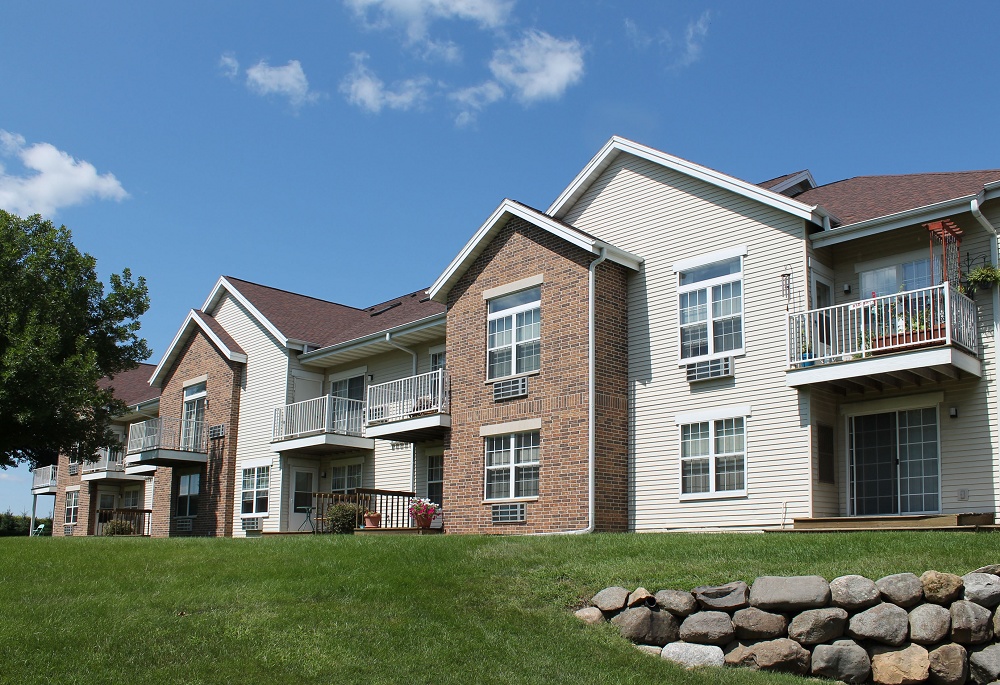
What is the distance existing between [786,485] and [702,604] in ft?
20.1

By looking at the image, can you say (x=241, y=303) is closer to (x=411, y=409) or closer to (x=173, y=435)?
(x=173, y=435)

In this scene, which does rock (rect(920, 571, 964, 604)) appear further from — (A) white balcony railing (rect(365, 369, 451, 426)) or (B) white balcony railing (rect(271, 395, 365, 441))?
(B) white balcony railing (rect(271, 395, 365, 441))

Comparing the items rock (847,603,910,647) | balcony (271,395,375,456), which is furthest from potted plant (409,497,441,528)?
rock (847,603,910,647)

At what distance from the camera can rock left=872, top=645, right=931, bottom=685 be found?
10805 millimetres

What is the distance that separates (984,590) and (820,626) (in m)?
1.78

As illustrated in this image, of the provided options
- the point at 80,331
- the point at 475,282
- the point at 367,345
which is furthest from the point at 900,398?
the point at 80,331

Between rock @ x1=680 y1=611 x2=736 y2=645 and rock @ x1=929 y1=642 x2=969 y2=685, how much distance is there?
7.27 feet

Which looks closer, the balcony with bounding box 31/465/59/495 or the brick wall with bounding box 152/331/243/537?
the brick wall with bounding box 152/331/243/537

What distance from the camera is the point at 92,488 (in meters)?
40.8

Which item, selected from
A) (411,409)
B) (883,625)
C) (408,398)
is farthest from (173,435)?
(883,625)

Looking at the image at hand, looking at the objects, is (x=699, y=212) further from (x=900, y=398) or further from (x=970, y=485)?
(x=970, y=485)

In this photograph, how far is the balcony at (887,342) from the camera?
16.0 m

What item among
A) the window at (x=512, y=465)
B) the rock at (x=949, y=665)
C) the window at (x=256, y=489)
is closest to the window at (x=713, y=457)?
the window at (x=512, y=465)

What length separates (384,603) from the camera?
13.0 m
